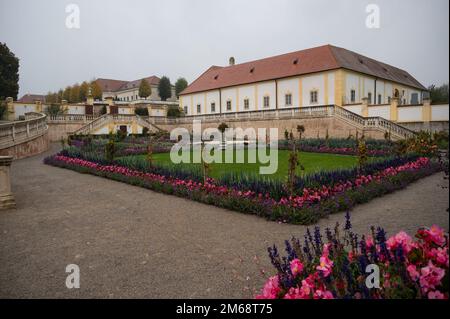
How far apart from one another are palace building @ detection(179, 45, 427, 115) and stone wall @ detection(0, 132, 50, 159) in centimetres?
2475

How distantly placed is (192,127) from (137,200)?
106 ft

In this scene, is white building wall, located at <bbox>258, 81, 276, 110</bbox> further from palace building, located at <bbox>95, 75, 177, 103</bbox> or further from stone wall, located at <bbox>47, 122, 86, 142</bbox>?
palace building, located at <bbox>95, 75, 177, 103</bbox>

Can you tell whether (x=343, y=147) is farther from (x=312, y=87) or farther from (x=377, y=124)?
(x=312, y=87)

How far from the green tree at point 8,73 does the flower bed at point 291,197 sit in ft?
151

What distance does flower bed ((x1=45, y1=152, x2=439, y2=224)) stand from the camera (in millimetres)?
6664

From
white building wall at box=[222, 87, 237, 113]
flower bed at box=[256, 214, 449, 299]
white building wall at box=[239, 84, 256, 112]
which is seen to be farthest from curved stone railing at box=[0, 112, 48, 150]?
white building wall at box=[222, 87, 237, 113]

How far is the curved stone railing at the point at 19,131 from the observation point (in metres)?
17.9

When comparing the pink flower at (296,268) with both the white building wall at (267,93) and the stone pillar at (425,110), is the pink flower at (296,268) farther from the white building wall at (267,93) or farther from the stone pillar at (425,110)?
the white building wall at (267,93)

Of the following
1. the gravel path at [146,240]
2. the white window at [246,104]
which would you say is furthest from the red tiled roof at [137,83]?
the gravel path at [146,240]

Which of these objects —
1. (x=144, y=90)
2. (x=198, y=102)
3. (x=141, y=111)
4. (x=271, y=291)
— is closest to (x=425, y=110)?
(x=271, y=291)

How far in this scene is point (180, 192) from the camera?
897 centimetres

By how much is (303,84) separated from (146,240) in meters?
33.7

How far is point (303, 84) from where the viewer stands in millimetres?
36281
